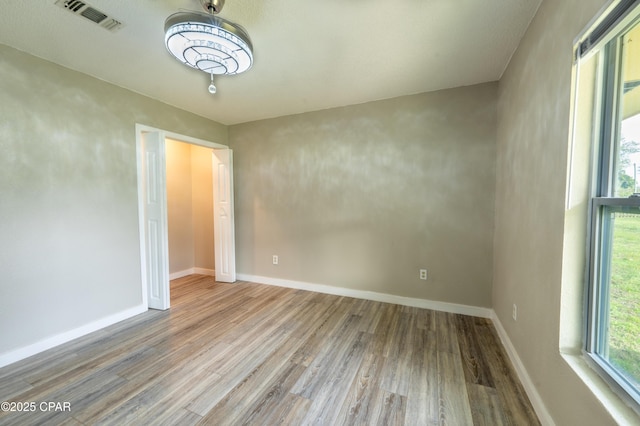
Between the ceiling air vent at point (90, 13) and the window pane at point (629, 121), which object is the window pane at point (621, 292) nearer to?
the window pane at point (629, 121)

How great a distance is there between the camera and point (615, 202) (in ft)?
3.18

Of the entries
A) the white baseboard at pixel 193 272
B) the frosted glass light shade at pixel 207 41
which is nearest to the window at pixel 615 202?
the frosted glass light shade at pixel 207 41

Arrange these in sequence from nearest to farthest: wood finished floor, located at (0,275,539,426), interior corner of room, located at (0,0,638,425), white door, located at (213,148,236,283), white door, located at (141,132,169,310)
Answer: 1. interior corner of room, located at (0,0,638,425)
2. wood finished floor, located at (0,275,539,426)
3. white door, located at (141,132,169,310)
4. white door, located at (213,148,236,283)

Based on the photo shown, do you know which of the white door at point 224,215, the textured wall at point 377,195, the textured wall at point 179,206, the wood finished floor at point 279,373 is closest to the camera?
the wood finished floor at point 279,373

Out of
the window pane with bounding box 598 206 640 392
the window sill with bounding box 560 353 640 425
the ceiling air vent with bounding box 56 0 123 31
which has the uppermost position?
the ceiling air vent with bounding box 56 0 123 31

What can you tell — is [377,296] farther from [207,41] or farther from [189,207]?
[189,207]

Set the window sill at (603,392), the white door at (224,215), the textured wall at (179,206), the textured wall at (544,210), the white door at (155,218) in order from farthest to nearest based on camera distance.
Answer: the textured wall at (179,206), the white door at (224,215), the white door at (155,218), the textured wall at (544,210), the window sill at (603,392)

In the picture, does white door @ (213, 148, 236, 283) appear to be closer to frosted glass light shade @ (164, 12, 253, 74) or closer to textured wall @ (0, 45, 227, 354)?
textured wall @ (0, 45, 227, 354)

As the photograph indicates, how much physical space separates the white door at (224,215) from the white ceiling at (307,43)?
1.15m

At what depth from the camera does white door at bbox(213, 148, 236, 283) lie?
3.74m

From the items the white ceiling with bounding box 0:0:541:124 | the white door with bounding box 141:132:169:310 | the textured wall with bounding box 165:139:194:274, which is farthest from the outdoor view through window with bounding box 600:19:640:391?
the textured wall with bounding box 165:139:194:274

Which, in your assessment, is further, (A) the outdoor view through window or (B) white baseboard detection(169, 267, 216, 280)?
(B) white baseboard detection(169, 267, 216, 280)

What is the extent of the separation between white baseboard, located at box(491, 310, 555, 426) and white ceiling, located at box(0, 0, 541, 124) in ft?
7.59

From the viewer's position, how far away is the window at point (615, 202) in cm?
90
